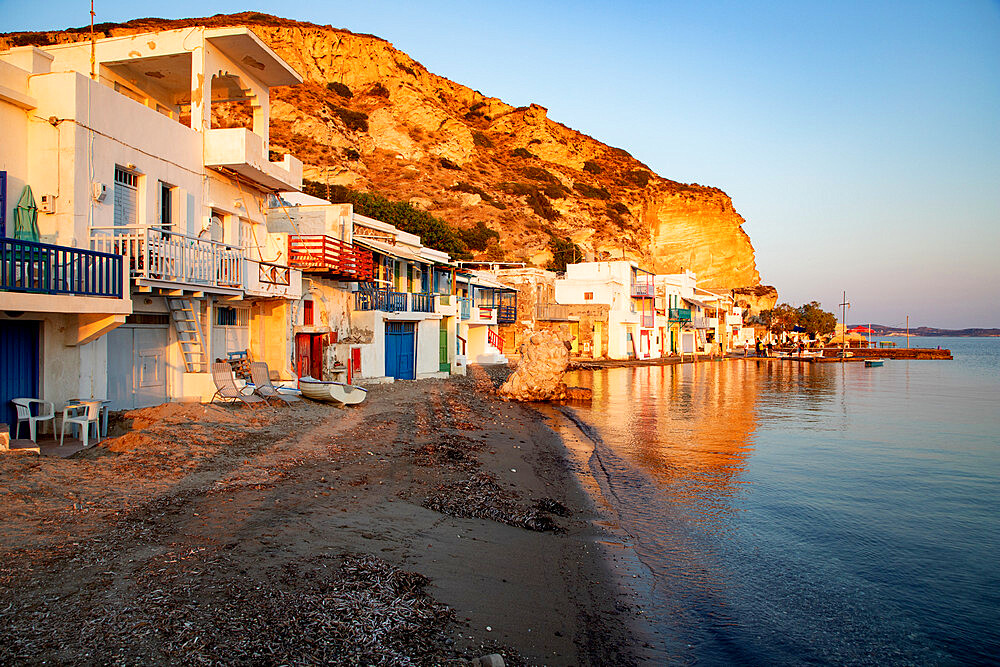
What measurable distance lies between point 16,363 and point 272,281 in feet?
30.6

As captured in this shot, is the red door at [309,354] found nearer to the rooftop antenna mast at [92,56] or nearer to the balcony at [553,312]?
the rooftop antenna mast at [92,56]

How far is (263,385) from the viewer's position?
1833 cm

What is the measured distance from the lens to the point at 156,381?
1584 centimetres

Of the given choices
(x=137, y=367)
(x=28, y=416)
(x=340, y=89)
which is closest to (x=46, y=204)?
(x=28, y=416)

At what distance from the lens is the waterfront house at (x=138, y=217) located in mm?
11547

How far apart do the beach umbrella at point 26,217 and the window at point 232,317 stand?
6.96m

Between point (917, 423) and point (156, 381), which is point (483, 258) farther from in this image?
point (156, 381)

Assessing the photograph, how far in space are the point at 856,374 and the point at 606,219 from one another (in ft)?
178

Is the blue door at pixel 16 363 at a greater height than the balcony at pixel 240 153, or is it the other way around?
the balcony at pixel 240 153

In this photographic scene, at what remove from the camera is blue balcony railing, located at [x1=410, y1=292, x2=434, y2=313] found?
99.9 ft

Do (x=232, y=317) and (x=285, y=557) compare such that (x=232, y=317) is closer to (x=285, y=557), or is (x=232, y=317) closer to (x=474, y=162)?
(x=285, y=557)

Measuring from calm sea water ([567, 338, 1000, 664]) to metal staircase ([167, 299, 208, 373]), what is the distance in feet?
36.5

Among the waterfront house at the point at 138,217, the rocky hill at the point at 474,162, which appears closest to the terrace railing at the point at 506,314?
the rocky hill at the point at 474,162

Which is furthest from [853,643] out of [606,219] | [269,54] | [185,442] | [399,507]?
[606,219]
